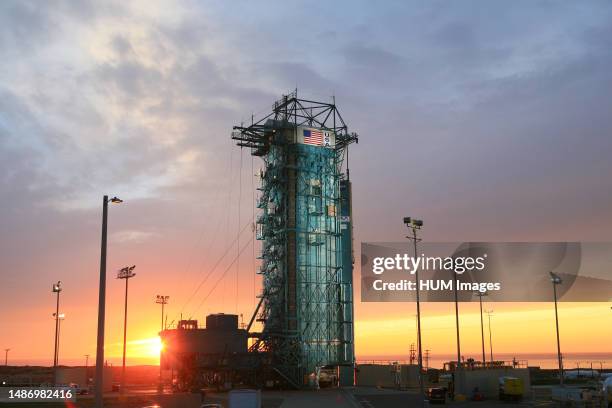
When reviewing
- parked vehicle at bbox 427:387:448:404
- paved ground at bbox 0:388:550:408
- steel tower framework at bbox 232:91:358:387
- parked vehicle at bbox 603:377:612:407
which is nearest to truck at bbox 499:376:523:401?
paved ground at bbox 0:388:550:408

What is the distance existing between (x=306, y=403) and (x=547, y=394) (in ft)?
109

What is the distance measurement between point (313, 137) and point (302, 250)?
19159mm

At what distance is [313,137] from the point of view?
113500 mm

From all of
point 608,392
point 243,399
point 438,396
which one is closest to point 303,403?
point 438,396

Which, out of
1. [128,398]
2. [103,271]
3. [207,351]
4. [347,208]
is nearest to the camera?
[103,271]

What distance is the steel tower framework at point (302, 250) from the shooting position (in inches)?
4235

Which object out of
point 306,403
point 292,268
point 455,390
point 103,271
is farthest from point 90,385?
point 103,271

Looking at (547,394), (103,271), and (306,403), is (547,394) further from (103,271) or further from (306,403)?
(103,271)

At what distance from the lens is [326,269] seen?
363 ft

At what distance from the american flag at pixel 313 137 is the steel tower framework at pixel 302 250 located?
0.54 m

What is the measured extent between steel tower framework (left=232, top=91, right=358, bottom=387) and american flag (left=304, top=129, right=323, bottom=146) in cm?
54

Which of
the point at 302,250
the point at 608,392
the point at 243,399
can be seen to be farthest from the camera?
the point at 302,250

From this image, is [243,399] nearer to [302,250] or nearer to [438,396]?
[438,396]

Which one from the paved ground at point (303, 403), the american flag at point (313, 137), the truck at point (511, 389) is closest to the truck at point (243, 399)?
the paved ground at point (303, 403)
